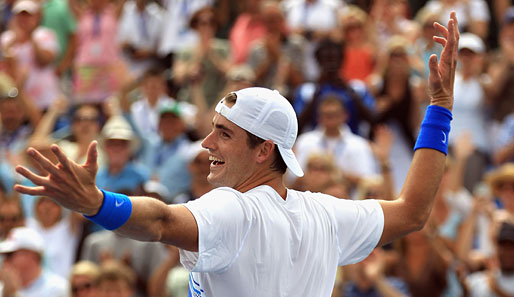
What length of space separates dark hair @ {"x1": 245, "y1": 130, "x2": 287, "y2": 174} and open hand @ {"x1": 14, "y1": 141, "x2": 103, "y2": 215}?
70 centimetres

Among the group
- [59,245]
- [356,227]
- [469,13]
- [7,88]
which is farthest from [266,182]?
[469,13]

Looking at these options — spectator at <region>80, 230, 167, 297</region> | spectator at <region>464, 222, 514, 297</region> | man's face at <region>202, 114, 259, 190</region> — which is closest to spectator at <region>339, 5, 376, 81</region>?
spectator at <region>80, 230, 167, 297</region>

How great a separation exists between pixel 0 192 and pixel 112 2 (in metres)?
4.11

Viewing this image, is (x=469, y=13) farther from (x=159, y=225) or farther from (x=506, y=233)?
(x=159, y=225)

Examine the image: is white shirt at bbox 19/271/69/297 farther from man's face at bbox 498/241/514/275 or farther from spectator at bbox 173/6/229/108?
spectator at bbox 173/6/229/108

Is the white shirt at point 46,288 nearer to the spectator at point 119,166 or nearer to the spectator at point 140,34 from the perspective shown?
the spectator at point 119,166

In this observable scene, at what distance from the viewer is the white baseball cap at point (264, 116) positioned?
3512 mm

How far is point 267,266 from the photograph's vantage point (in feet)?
11.0

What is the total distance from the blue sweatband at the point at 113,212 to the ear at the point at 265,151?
65 centimetres

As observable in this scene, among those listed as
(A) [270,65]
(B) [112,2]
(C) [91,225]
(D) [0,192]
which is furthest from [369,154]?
(B) [112,2]

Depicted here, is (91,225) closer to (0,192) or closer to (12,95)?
(0,192)

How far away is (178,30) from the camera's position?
11.8 m

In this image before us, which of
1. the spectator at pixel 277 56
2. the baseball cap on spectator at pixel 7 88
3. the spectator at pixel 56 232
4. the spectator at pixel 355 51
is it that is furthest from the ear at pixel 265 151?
the spectator at pixel 355 51

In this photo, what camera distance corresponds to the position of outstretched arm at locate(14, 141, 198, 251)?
3.01m
